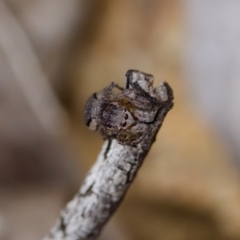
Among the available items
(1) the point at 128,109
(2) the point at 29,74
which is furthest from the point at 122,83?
(1) the point at 128,109

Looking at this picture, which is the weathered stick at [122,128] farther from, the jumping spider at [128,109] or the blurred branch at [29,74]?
the blurred branch at [29,74]

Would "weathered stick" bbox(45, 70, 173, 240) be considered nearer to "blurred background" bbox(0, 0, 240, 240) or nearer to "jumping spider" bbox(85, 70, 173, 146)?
"jumping spider" bbox(85, 70, 173, 146)

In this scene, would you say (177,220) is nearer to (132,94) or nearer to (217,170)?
(217,170)

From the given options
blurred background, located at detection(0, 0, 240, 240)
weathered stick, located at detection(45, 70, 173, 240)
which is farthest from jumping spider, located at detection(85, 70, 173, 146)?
blurred background, located at detection(0, 0, 240, 240)

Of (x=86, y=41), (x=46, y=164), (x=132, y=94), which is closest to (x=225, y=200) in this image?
(x=46, y=164)

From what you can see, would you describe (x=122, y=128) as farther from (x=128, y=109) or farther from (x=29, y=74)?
(x=29, y=74)

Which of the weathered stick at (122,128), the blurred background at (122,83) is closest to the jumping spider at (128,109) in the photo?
the weathered stick at (122,128)
